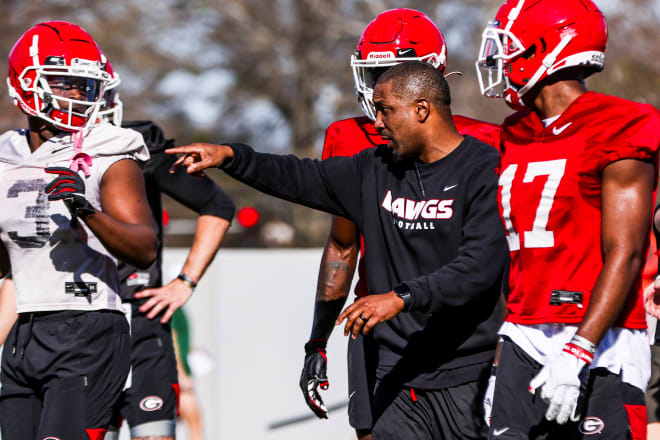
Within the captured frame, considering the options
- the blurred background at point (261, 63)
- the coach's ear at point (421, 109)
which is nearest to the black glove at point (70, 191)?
the coach's ear at point (421, 109)

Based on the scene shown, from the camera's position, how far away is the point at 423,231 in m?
3.43

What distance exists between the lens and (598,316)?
2934mm

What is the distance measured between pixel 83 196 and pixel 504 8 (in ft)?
5.51

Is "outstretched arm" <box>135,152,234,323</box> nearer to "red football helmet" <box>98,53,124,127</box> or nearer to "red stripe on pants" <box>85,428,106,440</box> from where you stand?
"red football helmet" <box>98,53,124,127</box>

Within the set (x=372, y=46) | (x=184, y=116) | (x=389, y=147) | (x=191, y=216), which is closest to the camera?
(x=389, y=147)

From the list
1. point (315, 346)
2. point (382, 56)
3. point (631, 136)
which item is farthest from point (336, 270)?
point (631, 136)

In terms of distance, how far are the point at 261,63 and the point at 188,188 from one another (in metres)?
19.7

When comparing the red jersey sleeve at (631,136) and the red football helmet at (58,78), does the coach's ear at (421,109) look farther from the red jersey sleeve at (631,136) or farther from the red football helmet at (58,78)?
the red football helmet at (58,78)

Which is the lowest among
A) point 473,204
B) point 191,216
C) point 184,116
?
point 191,216

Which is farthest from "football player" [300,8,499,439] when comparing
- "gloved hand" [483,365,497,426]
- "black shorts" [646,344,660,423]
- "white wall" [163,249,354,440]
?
"white wall" [163,249,354,440]

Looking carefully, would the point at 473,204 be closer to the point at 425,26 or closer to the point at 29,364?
the point at 425,26

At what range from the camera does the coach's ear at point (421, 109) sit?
345 cm

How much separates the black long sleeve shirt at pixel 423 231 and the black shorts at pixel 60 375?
914mm

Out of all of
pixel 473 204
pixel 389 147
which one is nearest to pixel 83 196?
pixel 389 147
